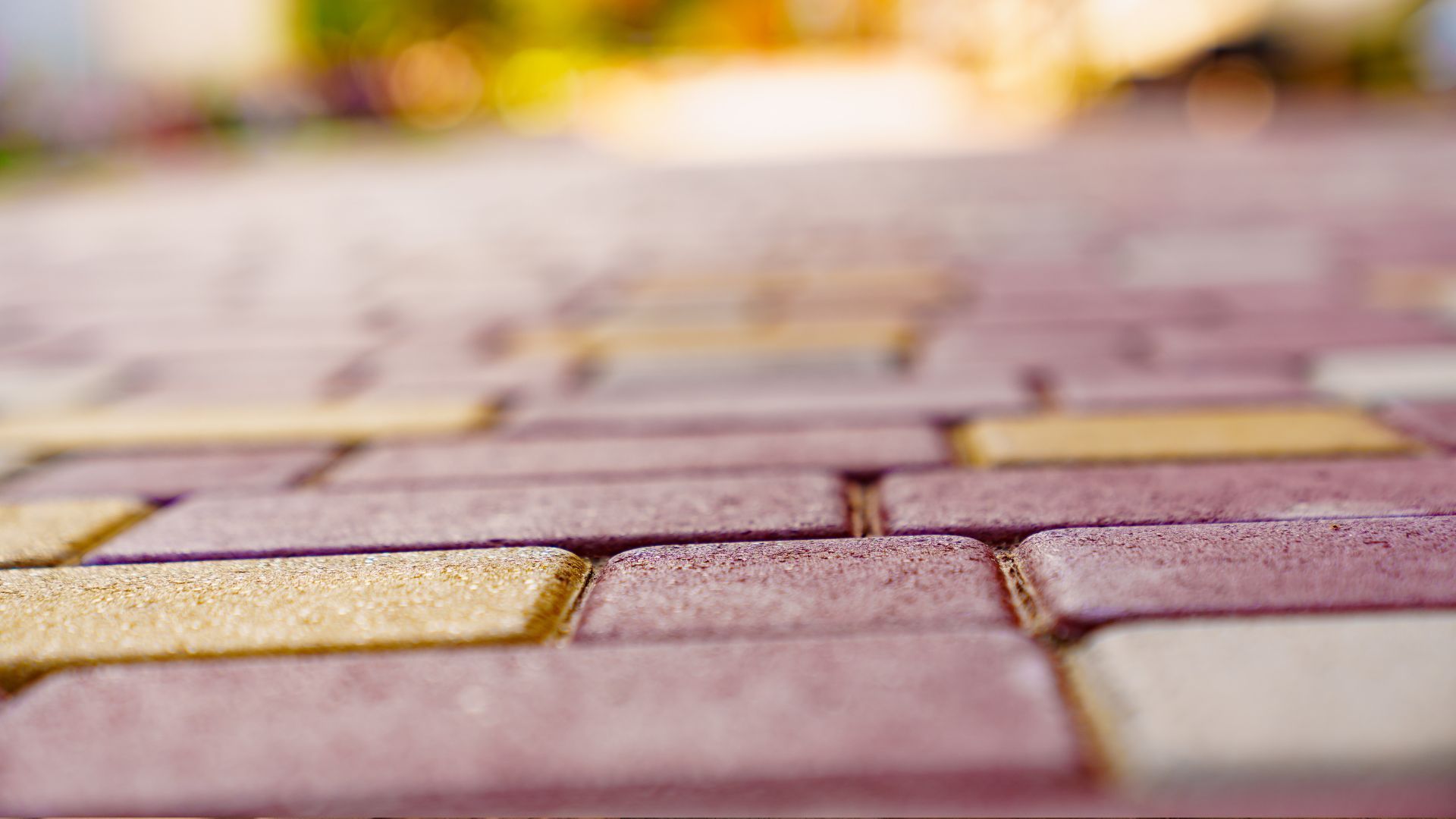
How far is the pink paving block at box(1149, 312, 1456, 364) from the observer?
5.72 feet

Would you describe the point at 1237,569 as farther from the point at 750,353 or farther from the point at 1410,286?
the point at 1410,286

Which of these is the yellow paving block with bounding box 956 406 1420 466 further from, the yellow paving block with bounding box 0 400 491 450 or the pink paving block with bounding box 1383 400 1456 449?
the yellow paving block with bounding box 0 400 491 450

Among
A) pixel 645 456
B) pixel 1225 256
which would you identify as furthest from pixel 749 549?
pixel 1225 256

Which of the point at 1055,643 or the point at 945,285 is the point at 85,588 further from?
the point at 945,285

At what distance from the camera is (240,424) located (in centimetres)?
159

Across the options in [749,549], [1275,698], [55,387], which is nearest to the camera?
[1275,698]

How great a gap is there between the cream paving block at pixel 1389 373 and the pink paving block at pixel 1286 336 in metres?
0.06

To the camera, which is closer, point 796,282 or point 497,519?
point 497,519

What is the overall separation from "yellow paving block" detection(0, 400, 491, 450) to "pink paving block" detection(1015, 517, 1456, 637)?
2.76ft

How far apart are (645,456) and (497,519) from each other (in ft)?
0.84

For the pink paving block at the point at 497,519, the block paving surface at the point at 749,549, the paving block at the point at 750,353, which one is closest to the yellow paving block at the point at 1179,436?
the block paving surface at the point at 749,549

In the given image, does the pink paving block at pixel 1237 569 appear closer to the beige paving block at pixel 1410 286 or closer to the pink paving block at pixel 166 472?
the pink paving block at pixel 166 472

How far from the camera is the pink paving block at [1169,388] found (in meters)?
1.48

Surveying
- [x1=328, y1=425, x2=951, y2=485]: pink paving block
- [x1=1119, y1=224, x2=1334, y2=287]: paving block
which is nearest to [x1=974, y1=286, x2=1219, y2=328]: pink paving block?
[x1=1119, y1=224, x2=1334, y2=287]: paving block
